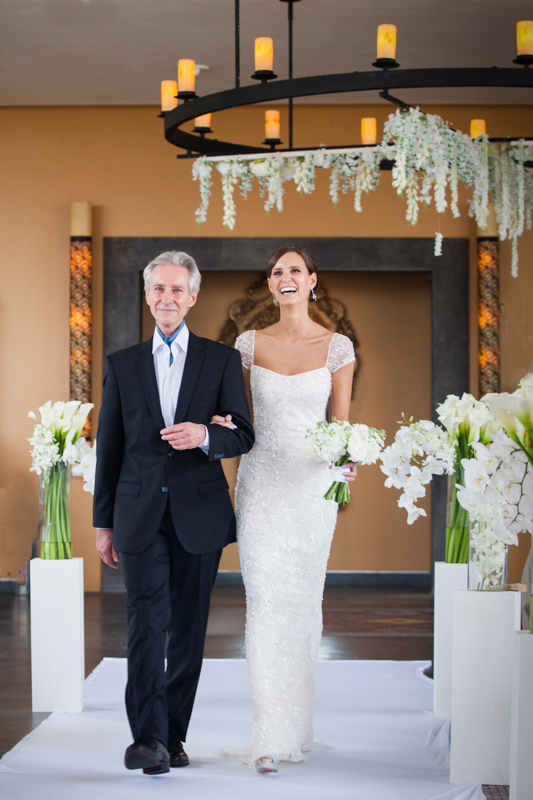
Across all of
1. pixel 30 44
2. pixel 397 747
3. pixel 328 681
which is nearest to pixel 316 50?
pixel 30 44

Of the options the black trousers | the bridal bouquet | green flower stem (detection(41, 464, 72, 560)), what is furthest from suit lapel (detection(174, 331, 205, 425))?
green flower stem (detection(41, 464, 72, 560))

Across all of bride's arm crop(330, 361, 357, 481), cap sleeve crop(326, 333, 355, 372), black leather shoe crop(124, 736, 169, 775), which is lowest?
black leather shoe crop(124, 736, 169, 775)

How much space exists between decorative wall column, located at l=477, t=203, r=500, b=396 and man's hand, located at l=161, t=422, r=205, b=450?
180 inches

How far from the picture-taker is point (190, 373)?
3.16 m

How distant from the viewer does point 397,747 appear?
3.58 metres

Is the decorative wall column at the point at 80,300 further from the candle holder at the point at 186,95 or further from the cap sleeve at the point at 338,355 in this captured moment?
the cap sleeve at the point at 338,355

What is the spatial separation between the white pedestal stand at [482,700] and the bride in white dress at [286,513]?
0.55m

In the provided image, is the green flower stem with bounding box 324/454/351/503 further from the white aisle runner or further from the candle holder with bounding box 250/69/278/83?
the candle holder with bounding box 250/69/278/83

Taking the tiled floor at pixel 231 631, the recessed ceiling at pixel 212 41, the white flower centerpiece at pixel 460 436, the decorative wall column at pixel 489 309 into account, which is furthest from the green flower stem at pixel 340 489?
the decorative wall column at pixel 489 309

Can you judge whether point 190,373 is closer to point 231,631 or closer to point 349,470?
point 349,470

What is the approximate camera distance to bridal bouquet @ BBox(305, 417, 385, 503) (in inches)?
126

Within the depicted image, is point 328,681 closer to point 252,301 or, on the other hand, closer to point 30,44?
point 252,301

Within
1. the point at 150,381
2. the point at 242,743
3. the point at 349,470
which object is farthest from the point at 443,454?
the point at 242,743

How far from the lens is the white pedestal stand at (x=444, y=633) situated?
4.00 meters
